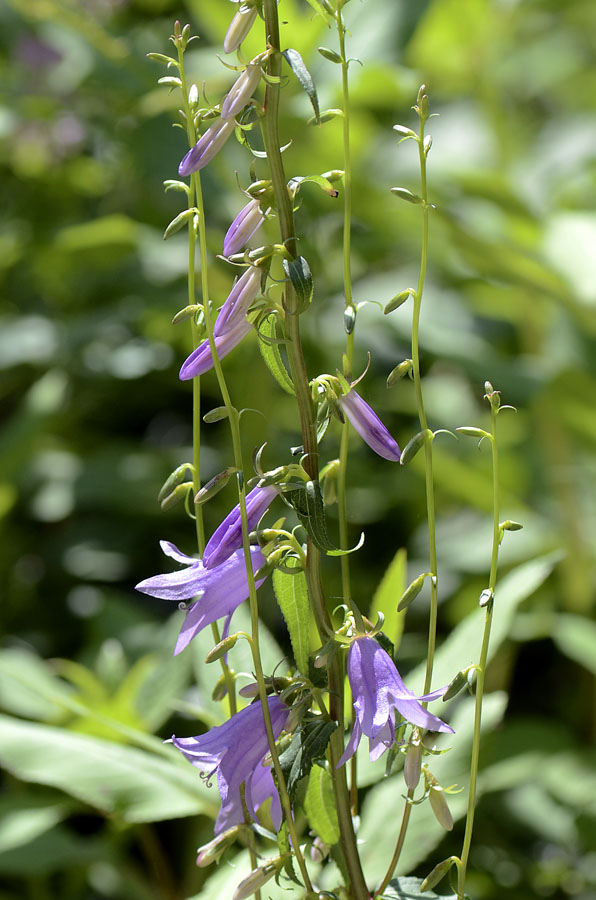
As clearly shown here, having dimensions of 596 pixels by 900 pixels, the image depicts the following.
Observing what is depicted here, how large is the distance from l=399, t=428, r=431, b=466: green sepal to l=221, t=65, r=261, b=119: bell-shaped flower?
5.4 inches

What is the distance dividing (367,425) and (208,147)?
0.39ft

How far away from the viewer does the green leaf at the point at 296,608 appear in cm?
44

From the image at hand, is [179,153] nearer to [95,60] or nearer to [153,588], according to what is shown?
[95,60]

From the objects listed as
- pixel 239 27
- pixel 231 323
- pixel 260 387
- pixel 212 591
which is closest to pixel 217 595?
pixel 212 591

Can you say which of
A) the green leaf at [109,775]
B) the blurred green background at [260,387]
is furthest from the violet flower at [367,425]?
the blurred green background at [260,387]

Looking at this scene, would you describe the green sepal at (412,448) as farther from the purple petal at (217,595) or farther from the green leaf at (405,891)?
the green leaf at (405,891)

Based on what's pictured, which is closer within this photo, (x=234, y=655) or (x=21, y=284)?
(x=234, y=655)

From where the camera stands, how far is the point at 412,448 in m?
0.38

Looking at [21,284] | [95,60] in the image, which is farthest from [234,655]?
[21,284]

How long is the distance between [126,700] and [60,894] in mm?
333

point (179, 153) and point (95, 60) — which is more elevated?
point (95, 60)

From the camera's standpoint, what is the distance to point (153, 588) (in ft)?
1.28

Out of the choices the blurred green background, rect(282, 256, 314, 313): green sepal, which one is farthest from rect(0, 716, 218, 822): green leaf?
rect(282, 256, 314, 313): green sepal

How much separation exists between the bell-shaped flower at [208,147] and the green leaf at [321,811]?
260mm
